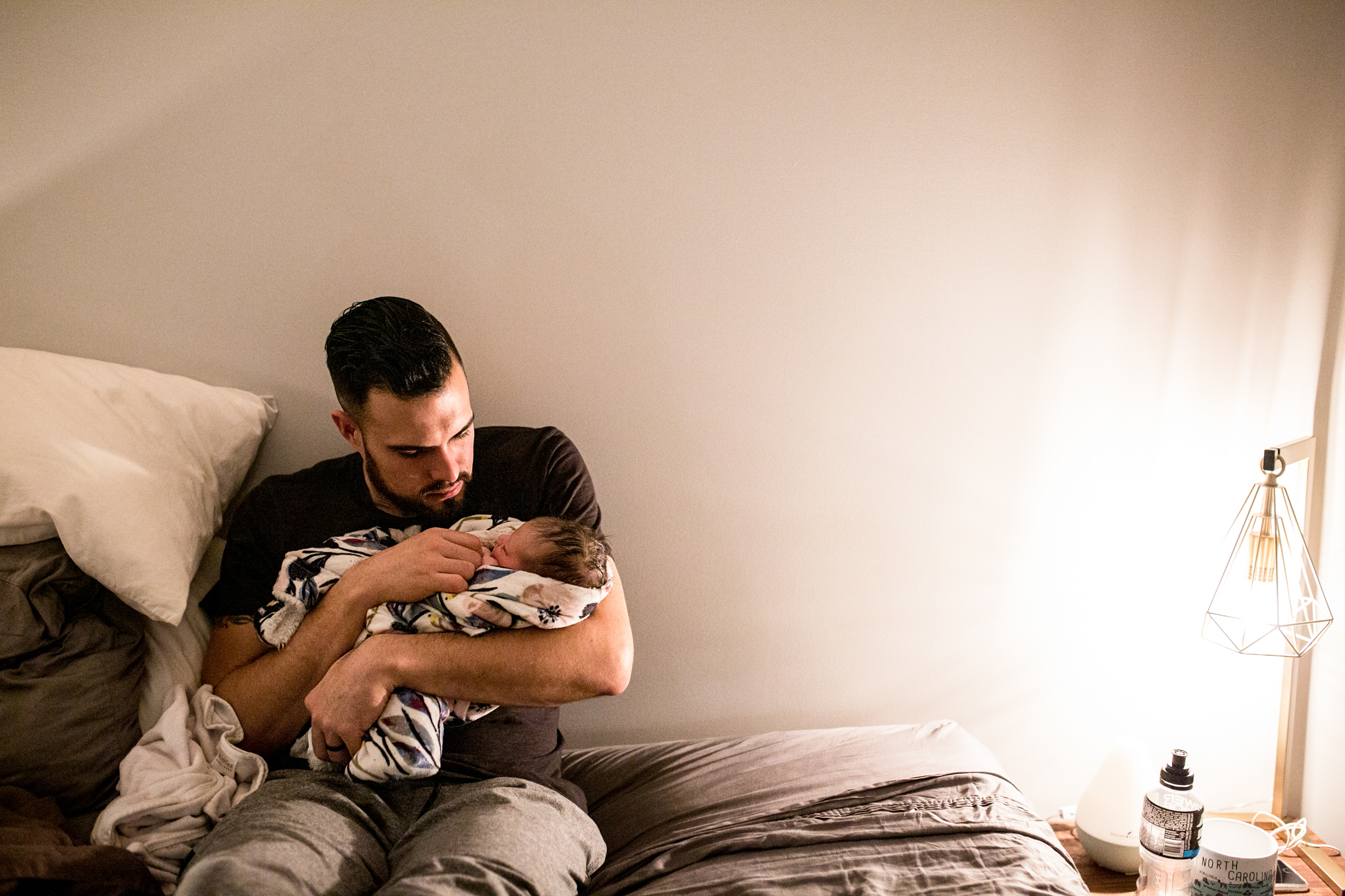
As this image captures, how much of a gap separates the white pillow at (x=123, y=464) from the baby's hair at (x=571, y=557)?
62 centimetres

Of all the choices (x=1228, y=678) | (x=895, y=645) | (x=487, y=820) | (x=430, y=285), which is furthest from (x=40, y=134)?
(x=1228, y=678)

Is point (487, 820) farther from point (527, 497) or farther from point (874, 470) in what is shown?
point (874, 470)

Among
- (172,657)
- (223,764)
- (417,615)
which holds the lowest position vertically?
(223,764)

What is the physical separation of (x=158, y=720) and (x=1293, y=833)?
7.55ft

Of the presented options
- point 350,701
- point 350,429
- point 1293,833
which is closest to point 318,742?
point 350,701

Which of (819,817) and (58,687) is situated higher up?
(58,687)

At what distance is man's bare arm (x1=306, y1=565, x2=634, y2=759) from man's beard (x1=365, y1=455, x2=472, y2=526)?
0.25m

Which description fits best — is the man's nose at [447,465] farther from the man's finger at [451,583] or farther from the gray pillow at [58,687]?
the gray pillow at [58,687]

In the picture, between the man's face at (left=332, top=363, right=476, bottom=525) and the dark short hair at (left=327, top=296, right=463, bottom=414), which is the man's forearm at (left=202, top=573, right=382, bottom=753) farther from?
the dark short hair at (left=327, top=296, right=463, bottom=414)

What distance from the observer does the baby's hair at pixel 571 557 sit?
1.36 meters

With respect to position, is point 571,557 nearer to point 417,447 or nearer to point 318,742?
point 417,447

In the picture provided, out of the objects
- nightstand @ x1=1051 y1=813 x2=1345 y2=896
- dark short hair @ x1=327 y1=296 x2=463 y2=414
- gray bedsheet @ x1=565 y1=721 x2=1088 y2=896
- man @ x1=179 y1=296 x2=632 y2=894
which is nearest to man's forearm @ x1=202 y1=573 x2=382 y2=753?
man @ x1=179 y1=296 x2=632 y2=894

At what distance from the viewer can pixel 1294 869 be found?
68.4 inches

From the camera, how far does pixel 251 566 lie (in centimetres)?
154
